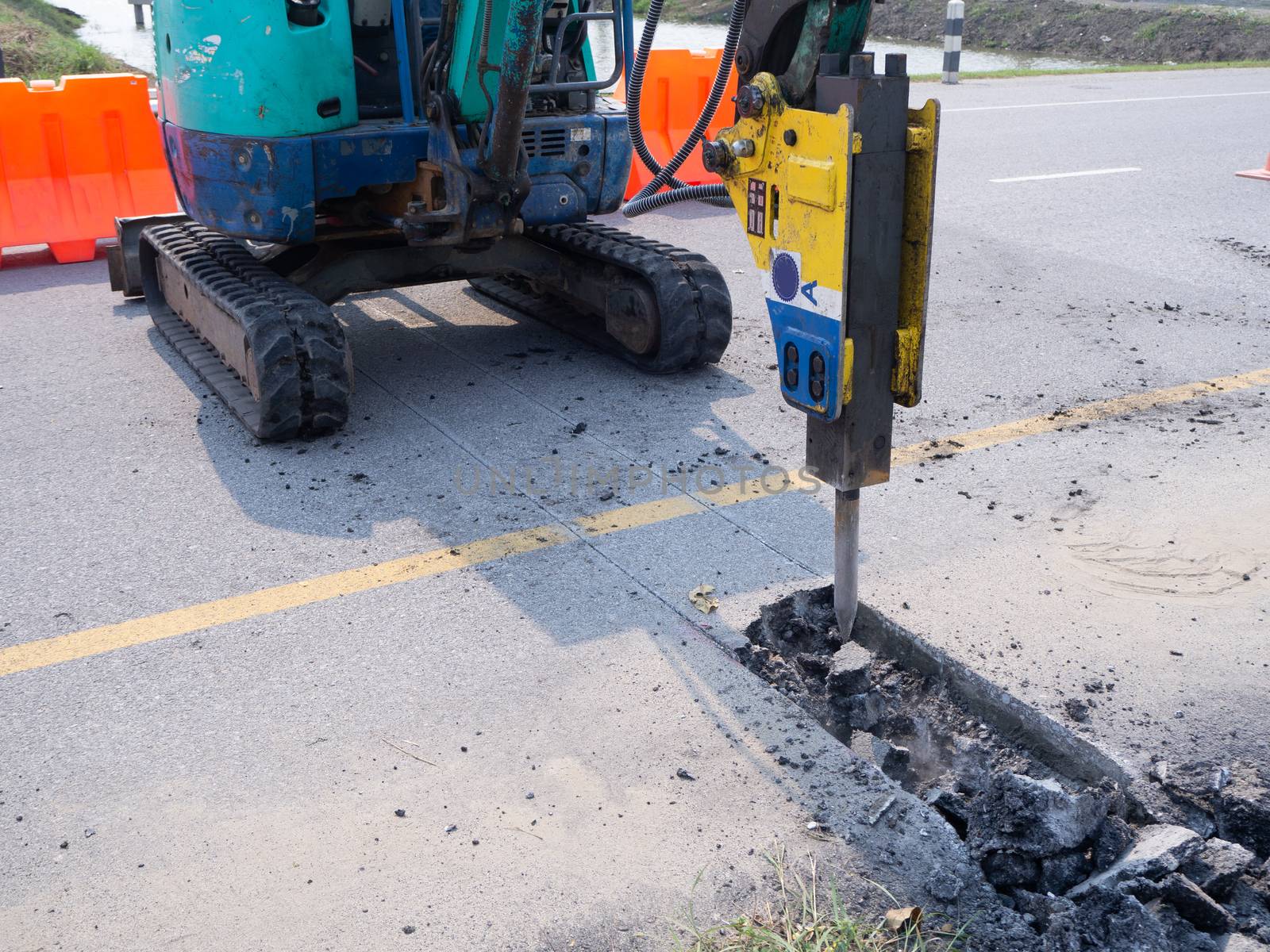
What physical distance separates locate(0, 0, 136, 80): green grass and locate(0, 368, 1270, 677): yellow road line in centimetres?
1373

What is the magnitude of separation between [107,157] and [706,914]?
26.1 ft

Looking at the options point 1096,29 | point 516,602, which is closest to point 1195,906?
point 516,602

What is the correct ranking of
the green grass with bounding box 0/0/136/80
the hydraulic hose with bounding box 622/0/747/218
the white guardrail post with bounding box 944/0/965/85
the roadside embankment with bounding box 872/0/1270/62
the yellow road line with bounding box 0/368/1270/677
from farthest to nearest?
the roadside embankment with bounding box 872/0/1270/62 < the white guardrail post with bounding box 944/0/965/85 < the green grass with bounding box 0/0/136/80 < the yellow road line with bounding box 0/368/1270/677 < the hydraulic hose with bounding box 622/0/747/218

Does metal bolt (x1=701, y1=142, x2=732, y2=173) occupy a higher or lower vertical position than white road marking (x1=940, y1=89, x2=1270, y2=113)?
higher

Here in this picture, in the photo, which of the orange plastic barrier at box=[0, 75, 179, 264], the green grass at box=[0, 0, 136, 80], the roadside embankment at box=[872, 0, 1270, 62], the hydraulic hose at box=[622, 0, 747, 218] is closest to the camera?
the hydraulic hose at box=[622, 0, 747, 218]

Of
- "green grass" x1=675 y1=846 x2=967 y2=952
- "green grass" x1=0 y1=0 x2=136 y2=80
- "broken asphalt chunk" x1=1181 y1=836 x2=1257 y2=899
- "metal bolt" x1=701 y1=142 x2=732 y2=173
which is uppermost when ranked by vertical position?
"green grass" x1=0 y1=0 x2=136 y2=80

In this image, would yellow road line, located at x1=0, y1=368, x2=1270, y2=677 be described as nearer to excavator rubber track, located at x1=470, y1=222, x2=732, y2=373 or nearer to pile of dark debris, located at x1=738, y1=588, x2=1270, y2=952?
pile of dark debris, located at x1=738, y1=588, x2=1270, y2=952

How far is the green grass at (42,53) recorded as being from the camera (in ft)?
57.0

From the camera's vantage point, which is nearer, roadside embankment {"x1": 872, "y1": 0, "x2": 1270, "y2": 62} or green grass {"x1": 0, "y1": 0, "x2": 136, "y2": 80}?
green grass {"x1": 0, "y1": 0, "x2": 136, "y2": 80}

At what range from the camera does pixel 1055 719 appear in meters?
3.63

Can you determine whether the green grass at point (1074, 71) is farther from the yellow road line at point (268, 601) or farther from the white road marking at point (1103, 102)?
the yellow road line at point (268, 601)

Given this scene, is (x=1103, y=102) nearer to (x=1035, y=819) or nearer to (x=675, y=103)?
(x=675, y=103)

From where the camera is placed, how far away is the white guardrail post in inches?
731

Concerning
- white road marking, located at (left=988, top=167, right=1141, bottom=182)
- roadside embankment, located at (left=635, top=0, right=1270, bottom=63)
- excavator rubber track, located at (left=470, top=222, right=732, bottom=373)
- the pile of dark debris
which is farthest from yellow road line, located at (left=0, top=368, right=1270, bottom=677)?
roadside embankment, located at (left=635, top=0, right=1270, bottom=63)
